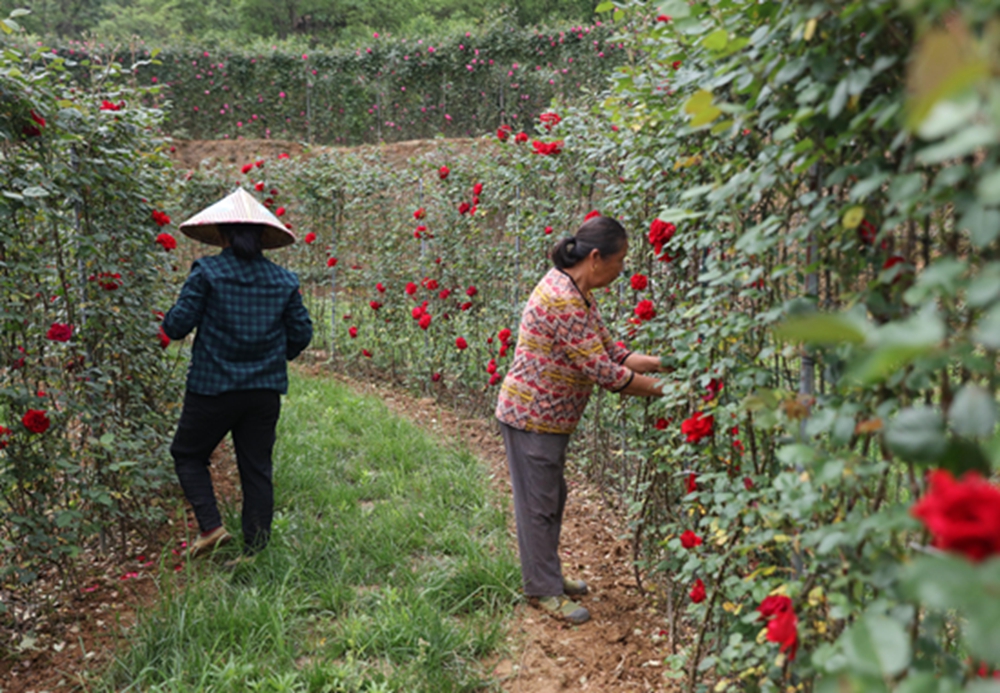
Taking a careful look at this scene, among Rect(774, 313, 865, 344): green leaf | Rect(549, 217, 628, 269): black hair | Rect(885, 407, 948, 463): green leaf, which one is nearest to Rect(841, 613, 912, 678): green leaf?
Rect(885, 407, 948, 463): green leaf

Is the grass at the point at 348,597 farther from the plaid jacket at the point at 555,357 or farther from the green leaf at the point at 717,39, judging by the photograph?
the green leaf at the point at 717,39

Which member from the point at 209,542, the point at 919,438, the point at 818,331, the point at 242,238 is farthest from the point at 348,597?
the point at 818,331

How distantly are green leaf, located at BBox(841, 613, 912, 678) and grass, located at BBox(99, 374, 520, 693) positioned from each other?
1.80 m

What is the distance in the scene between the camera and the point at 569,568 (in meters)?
3.37

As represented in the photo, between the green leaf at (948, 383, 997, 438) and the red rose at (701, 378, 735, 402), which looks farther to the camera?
the red rose at (701, 378, 735, 402)

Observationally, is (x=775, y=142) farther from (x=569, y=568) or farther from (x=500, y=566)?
(x=569, y=568)

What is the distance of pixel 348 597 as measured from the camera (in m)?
2.87

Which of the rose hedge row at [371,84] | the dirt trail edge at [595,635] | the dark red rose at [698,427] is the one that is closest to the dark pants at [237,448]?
the dirt trail edge at [595,635]

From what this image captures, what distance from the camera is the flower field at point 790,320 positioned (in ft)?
2.41

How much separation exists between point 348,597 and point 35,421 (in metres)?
1.37

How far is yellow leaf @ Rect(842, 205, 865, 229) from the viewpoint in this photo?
1.14 meters

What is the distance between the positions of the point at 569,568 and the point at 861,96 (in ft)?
8.56

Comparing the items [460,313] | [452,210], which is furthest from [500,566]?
[452,210]

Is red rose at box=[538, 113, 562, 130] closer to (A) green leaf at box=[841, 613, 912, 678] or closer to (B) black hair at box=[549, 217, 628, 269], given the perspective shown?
(B) black hair at box=[549, 217, 628, 269]
